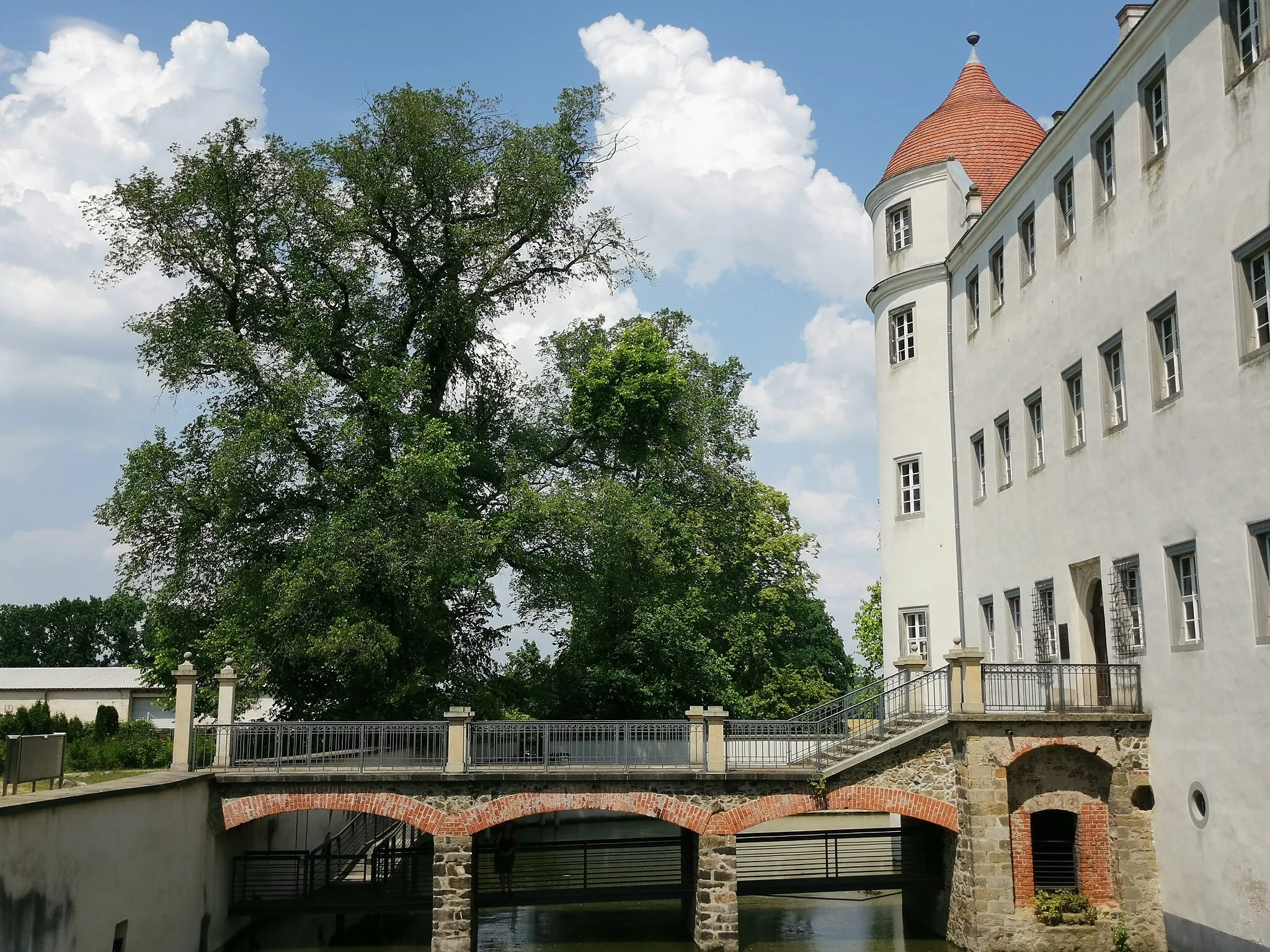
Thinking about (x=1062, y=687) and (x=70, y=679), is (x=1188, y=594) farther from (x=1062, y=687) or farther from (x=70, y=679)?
(x=70, y=679)

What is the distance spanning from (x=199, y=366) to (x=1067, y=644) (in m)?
18.8

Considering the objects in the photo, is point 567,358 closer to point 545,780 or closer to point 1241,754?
point 545,780

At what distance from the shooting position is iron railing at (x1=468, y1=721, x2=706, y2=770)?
66.5 feet

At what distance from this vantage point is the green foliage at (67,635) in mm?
86438

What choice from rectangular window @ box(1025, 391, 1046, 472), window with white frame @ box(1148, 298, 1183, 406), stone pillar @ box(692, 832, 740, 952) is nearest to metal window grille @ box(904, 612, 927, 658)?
rectangular window @ box(1025, 391, 1046, 472)

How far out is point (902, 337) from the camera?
2688 centimetres

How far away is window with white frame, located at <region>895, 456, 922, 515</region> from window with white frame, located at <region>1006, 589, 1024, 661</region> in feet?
11.6

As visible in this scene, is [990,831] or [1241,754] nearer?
[1241,754]

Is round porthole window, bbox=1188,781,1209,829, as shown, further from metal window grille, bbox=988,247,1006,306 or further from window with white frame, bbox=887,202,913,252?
window with white frame, bbox=887,202,913,252

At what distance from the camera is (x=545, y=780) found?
20.0 meters

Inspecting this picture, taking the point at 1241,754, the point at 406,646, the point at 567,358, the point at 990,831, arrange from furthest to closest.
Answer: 1. the point at 567,358
2. the point at 406,646
3. the point at 990,831
4. the point at 1241,754

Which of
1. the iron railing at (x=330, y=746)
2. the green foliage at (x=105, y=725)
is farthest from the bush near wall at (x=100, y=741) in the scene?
the iron railing at (x=330, y=746)

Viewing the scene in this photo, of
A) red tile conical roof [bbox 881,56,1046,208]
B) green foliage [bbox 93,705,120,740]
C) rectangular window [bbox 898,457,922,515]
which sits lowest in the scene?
green foliage [bbox 93,705,120,740]

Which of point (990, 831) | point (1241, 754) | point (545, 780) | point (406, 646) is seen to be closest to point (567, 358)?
point (406, 646)
